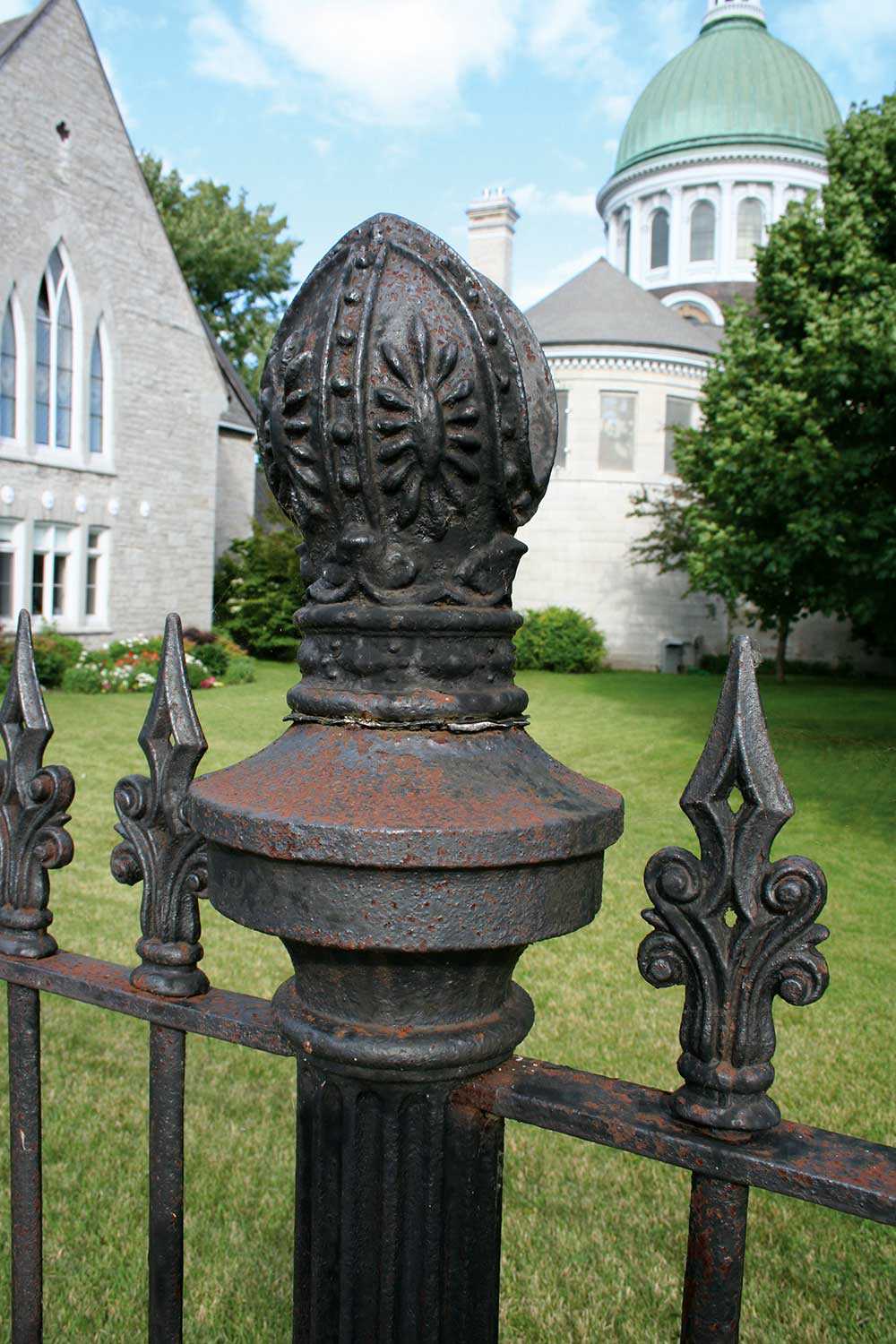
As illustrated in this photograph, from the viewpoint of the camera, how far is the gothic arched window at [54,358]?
19.8 meters

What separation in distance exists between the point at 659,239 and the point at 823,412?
29141 millimetres

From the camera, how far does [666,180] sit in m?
39.9

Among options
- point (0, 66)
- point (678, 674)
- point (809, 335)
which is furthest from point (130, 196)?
point (678, 674)

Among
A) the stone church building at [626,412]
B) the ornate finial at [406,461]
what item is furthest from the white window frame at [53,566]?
the ornate finial at [406,461]

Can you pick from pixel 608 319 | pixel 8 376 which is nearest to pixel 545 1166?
pixel 8 376

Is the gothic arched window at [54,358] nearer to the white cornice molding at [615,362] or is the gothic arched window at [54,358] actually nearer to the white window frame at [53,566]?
the white window frame at [53,566]

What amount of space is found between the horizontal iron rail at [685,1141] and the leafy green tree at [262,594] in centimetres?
2381

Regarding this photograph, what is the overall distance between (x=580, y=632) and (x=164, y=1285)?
86.9ft

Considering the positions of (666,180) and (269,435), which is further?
(666,180)

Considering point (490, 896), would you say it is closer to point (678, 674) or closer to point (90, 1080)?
point (90, 1080)

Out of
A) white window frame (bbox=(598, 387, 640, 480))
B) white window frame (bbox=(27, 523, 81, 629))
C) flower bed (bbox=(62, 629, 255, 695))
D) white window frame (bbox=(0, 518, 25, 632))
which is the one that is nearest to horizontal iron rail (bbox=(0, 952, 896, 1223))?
flower bed (bbox=(62, 629, 255, 695))

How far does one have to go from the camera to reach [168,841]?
1.56 m

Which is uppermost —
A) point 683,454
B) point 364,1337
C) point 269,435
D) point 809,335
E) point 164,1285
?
point 809,335

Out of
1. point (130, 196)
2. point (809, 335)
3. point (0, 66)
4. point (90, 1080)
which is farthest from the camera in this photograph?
point (130, 196)
